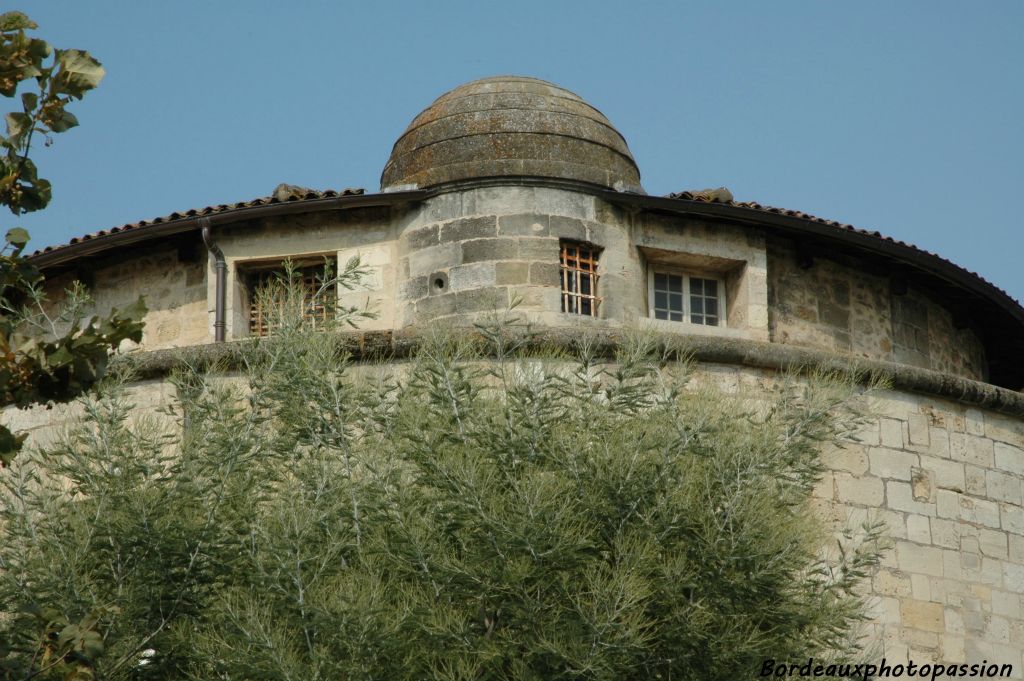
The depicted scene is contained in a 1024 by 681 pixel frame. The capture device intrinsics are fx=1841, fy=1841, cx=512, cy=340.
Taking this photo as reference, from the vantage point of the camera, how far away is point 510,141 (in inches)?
554

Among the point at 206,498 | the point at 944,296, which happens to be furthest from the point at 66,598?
the point at 944,296

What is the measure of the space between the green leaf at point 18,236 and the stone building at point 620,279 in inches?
217

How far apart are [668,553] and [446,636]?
3.95 ft

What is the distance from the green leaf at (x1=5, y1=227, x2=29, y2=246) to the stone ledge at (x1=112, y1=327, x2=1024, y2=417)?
15.7ft

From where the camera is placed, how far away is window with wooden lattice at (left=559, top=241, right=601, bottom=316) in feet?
45.3

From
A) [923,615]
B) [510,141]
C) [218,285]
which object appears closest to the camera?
[923,615]

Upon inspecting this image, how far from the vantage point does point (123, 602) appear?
9.06 metres

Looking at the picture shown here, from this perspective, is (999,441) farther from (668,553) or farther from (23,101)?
(23,101)

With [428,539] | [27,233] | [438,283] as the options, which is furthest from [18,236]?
[438,283]

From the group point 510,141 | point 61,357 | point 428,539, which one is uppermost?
point 510,141

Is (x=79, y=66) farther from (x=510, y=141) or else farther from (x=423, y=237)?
(x=510, y=141)

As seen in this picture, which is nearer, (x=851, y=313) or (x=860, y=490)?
(x=860, y=490)

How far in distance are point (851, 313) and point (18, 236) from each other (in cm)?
862

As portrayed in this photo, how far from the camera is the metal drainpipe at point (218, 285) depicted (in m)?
14.1
